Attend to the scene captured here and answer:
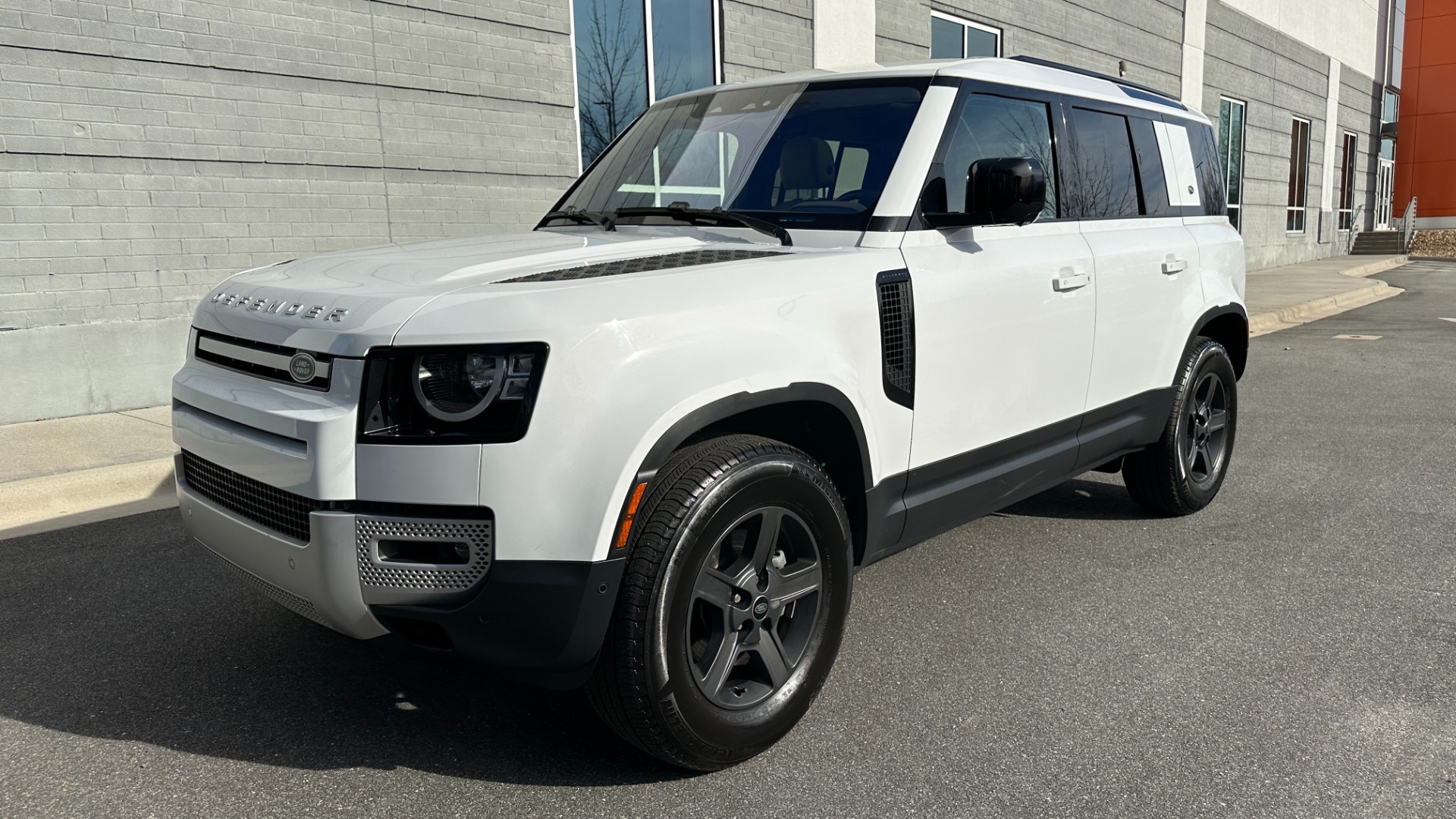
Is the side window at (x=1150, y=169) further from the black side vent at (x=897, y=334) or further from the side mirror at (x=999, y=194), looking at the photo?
the black side vent at (x=897, y=334)

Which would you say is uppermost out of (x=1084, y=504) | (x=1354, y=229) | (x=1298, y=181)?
(x=1298, y=181)

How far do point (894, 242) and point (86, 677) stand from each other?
2918 millimetres

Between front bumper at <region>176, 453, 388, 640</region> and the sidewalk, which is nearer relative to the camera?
front bumper at <region>176, 453, 388, 640</region>

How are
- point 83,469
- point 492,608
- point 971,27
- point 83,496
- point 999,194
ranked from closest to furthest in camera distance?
1. point 492,608
2. point 999,194
3. point 83,496
4. point 83,469
5. point 971,27

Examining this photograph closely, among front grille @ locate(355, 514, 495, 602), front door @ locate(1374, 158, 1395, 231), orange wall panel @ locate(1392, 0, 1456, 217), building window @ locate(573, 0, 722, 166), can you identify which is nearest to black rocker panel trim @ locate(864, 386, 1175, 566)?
front grille @ locate(355, 514, 495, 602)

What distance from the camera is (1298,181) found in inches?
1088

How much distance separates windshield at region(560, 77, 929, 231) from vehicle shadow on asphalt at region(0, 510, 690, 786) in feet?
5.73

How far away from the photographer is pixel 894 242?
10.9 feet

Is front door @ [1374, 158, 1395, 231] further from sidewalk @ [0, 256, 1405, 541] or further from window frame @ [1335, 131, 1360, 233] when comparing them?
sidewalk @ [0, 256, 1405, 541]

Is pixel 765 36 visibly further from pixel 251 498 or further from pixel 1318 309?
pixel 251 498

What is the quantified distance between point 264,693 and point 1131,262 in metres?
3.55

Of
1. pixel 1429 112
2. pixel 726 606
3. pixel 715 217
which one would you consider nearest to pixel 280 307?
pixel 726 606

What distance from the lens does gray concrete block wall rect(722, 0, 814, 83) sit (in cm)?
1135

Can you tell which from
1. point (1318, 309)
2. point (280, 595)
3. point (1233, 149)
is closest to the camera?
point (280, 595)
